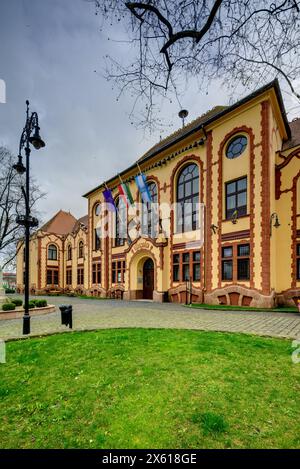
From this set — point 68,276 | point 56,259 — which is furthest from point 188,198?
point 56,259

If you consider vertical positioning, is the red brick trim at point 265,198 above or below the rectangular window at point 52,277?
above

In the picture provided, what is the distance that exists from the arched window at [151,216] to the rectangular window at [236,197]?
23.9ft

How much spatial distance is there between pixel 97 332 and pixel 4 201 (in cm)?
1726

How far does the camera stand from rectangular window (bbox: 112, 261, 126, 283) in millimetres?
25812

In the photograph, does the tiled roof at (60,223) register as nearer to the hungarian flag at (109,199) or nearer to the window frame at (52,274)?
the window frame at (52,274)

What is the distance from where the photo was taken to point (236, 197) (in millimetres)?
16750

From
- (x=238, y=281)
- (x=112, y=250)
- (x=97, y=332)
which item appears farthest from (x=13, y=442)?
(x=112, y=250)

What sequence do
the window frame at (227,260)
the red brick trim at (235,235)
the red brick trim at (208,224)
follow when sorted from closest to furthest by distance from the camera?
the red brick trim at (235,235), the window frame at (227,260), the red brick trim at (208,224)

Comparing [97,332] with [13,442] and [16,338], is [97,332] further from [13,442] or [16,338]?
[13,442]

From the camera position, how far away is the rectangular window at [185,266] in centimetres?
1934

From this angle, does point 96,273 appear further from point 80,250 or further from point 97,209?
point 97,209

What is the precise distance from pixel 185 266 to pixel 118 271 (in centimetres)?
932

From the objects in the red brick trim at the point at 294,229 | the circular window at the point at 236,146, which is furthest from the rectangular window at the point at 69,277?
the red brick trim at the point at 294,229

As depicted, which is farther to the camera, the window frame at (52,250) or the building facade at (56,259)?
the window frame at (52,250)
